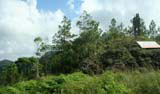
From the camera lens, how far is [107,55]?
60.7 feet

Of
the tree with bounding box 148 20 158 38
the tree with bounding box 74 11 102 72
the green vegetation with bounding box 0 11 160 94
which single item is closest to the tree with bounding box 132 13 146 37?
the tree with bounding box 148 20 158 38

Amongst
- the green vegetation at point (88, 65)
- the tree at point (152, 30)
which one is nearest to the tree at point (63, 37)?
the green vegetation at point (88, 65)

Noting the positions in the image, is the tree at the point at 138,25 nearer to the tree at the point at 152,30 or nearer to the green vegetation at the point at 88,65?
the tree at the point at 152,30

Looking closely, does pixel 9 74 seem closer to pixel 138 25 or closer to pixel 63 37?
pixel 63 37

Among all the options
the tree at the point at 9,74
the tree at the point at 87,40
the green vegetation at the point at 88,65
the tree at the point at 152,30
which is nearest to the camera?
the green vegetation at the point at 88,65

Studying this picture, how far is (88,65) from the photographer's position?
56.1 ft

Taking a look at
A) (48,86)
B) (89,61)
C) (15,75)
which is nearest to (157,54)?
(89,61)

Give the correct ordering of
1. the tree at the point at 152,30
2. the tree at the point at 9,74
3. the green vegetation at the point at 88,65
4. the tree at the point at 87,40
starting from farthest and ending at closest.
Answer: the tree at the point at 152,30 → the tree at the point at 9,74 → the tree at the point at 87,40 → the green vegetation at the point at 88,65

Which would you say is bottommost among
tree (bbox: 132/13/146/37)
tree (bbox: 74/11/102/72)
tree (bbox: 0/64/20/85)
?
tree (bbox: 0/64/20/85)

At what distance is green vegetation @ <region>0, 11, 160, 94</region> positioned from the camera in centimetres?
683

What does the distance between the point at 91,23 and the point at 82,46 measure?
2.63 metres

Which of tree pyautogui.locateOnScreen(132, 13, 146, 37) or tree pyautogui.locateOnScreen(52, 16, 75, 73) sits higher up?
tree pyautogui.locateOnScreen(132, 13, 146, 37)

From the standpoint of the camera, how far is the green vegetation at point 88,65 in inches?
269

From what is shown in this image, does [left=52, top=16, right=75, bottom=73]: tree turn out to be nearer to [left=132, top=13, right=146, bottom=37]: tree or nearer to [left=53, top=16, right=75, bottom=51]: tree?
[left=53, top=16, right=75, bottom=51]: tree
